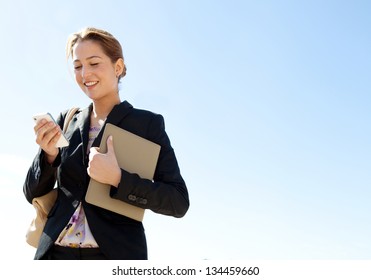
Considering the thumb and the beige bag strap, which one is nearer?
the thumb

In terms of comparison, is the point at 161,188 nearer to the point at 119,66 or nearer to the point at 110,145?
the point at 110,145

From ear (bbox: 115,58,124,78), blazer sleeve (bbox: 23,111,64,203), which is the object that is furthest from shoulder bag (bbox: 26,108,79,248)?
ear (bbox: 115,58,124,78)

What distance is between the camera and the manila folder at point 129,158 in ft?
12.6

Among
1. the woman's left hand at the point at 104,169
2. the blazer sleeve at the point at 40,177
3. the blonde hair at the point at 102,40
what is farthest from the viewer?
the blonde hair at the point at 102,40

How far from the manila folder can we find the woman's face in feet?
1.70

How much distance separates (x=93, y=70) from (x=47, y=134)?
761mm

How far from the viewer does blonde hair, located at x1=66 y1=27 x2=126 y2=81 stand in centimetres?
440

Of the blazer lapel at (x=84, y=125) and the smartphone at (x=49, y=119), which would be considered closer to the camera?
the smartphone at (x=49, y=119)

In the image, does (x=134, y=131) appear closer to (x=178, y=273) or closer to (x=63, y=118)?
(x=63, y=118)

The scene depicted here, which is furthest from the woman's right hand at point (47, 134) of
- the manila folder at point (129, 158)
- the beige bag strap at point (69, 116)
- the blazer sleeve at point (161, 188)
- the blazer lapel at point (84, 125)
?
the blazer sleeve at point (161, 188)

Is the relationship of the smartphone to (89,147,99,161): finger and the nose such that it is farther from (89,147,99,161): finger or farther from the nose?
the nose

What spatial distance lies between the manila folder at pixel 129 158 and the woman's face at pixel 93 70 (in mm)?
518

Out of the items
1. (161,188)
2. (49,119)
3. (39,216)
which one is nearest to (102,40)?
(49,119)

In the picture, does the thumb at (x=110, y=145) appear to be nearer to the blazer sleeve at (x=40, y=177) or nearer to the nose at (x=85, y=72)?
the blazer sleeve at (x=40, y=177)
